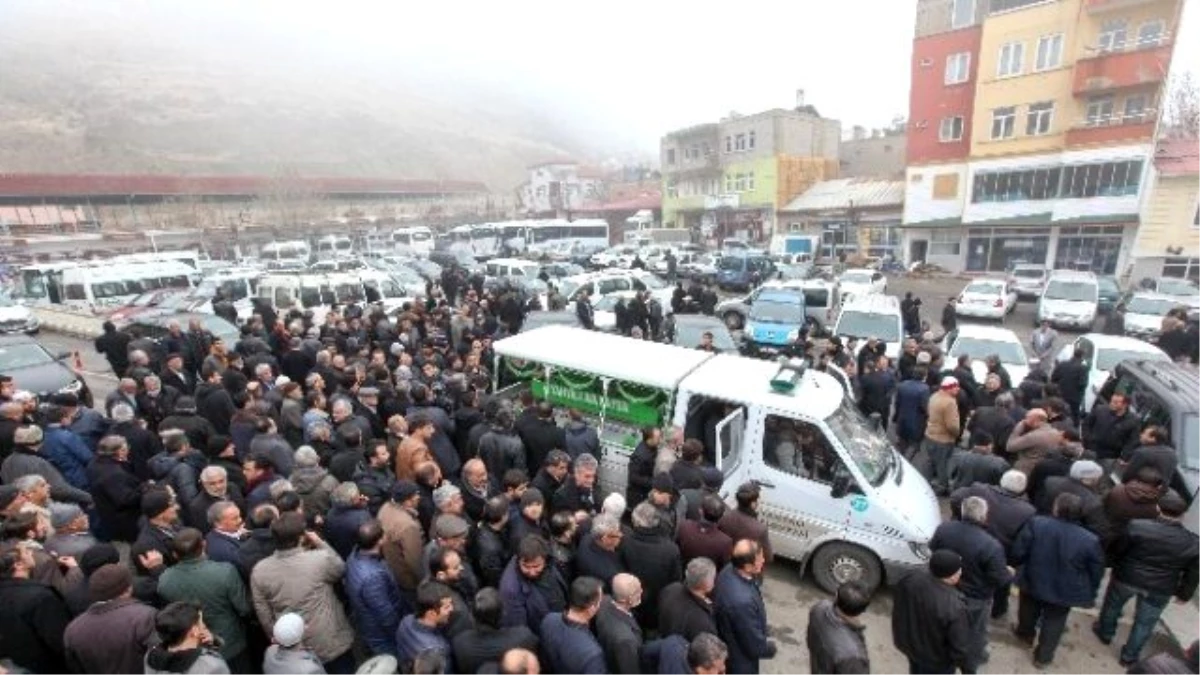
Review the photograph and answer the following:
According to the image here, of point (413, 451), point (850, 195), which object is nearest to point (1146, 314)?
point (413, 451)

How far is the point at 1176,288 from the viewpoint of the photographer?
1947 centimetres

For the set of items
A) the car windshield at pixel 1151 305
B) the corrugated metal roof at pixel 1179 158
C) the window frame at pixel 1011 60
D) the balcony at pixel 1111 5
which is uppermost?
the balcony at pixel 1111 5

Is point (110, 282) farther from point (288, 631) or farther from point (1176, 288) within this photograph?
point (1176, 288)

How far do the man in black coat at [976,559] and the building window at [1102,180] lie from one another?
29599mm

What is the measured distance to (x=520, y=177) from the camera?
Answer: 5059 inches

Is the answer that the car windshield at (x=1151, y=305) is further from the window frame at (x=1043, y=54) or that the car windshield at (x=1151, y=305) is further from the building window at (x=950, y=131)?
the building window at (x=950, y=131)

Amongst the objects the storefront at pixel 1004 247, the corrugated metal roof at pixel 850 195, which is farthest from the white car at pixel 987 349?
the corrugated metal roof at pixel 850 195

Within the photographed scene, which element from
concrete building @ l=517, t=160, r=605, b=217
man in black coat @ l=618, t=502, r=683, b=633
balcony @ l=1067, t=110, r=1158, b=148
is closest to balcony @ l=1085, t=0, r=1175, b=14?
balcony @ l=1067, t=110, r=1158, b=148

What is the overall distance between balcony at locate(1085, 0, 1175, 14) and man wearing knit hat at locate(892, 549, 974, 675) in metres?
33.2

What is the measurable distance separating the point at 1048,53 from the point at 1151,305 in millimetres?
17442

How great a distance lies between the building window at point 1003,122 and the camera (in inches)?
1141

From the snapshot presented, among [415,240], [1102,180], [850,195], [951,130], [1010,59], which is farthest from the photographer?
[415,240]

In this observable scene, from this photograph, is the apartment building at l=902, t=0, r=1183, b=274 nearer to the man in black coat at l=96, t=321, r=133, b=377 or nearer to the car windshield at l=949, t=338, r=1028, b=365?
the car windshield at l=949, t=338, r=1028, b=365

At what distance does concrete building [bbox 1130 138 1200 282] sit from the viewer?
24328 mm
